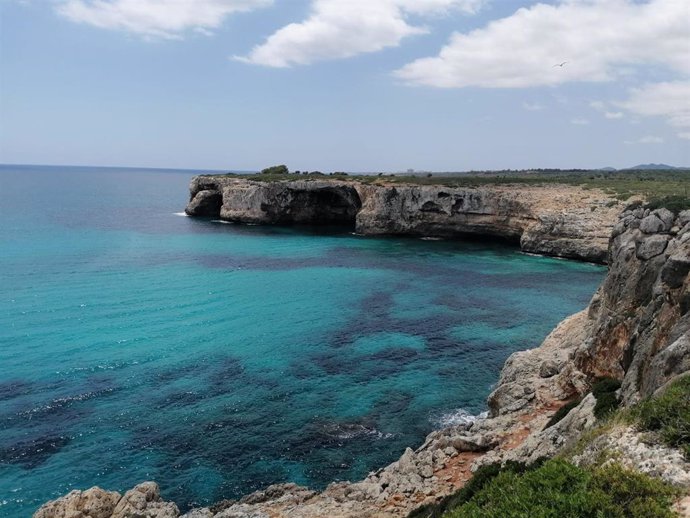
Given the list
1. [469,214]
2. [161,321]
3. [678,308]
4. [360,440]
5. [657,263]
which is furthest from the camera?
[469,214]

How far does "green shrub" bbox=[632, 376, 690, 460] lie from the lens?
9.19 m

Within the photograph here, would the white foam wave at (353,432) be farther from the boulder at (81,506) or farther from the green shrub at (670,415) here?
the green shrub at (670,415)

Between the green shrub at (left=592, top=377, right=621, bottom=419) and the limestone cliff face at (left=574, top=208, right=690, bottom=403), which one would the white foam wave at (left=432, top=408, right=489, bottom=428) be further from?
the green shrub at (left=592, top=377, right=621, bottom=419)

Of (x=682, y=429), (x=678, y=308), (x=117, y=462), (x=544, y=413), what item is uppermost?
(x=678, y=308)

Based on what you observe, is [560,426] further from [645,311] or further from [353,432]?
[353,432]

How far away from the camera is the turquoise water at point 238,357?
66.0 feet

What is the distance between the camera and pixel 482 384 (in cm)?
2736

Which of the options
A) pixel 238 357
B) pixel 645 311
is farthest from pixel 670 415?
pixel 238 357

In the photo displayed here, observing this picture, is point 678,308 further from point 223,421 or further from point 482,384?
point 223,421

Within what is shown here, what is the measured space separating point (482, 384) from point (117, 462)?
17917 mm

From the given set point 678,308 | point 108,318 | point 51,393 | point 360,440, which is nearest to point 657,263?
point 678,308

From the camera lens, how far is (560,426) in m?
15.3

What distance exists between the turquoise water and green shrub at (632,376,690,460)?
1220 centimetres

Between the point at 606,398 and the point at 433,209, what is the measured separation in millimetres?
64232
